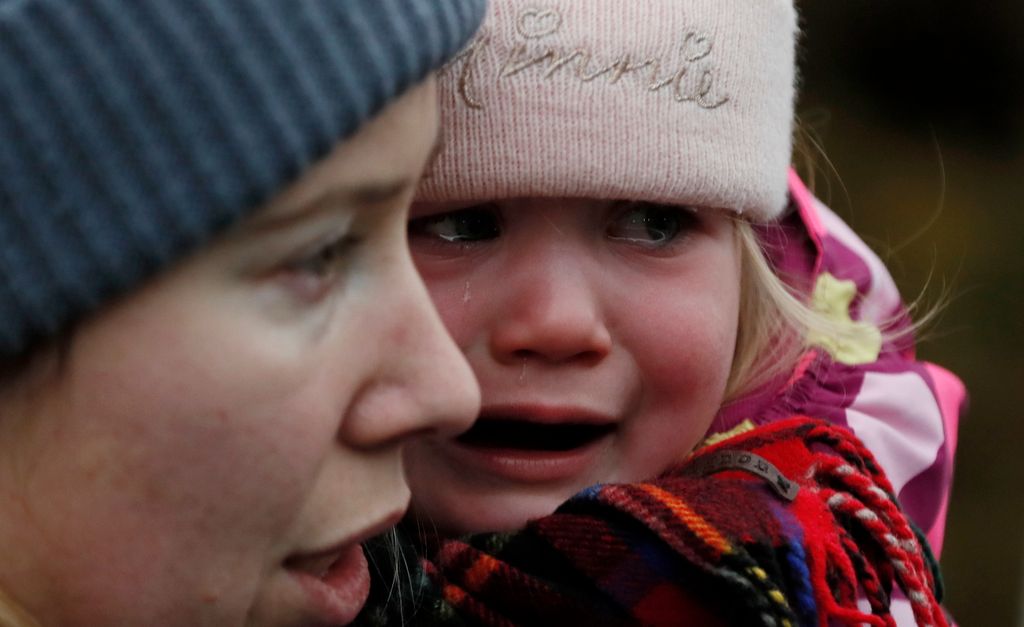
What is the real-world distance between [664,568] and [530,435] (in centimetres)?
23

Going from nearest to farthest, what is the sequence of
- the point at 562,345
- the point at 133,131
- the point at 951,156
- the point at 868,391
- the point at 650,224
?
1. the point at 133,131
2. the point at 562,345
3. the point at 650,224
4. the point at 868,391
5. the point at 951,156

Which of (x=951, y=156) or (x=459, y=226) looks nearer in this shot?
(x=459, y=226)

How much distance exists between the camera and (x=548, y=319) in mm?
1078

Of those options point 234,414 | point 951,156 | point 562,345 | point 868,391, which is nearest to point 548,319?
point 562,345

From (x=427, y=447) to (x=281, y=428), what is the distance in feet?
1.45

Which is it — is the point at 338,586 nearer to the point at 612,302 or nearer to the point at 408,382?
the point at 408,382

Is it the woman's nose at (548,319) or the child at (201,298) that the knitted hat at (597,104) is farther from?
the child at (201,298)

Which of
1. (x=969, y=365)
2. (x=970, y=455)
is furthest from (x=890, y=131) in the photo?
(x=970, y=455)

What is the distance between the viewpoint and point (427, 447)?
1.15 metres

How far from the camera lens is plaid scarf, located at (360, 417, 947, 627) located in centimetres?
98

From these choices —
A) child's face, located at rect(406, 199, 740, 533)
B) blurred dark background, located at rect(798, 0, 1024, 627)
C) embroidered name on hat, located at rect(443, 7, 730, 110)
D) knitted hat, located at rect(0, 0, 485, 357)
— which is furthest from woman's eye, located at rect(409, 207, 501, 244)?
blurred dark background, located at rect(798, 0, 1024, 627)

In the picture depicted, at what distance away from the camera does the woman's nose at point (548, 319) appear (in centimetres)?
108

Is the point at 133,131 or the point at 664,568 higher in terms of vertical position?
the point at 133,131

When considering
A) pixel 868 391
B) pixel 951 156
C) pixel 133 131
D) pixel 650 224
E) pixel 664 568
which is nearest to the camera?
pixel 133 131
